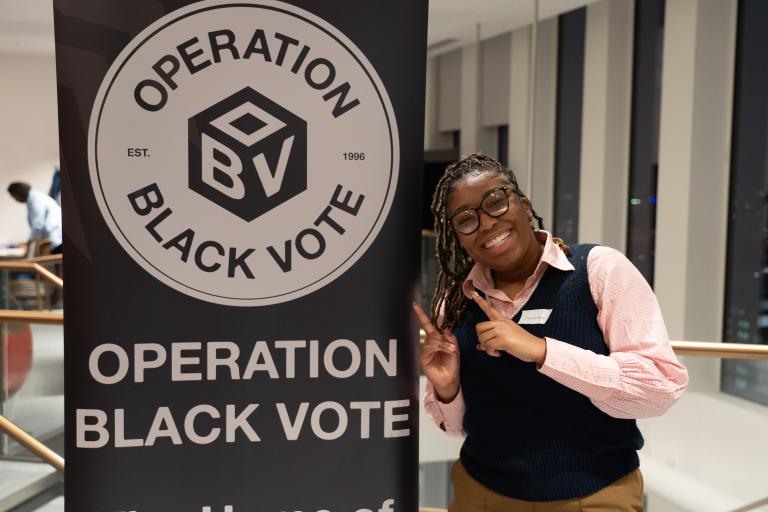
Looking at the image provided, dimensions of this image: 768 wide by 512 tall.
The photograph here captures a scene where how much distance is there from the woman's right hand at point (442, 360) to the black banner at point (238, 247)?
8 centimetres

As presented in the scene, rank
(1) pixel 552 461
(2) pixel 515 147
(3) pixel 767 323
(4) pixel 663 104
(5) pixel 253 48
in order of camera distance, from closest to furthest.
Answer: (5) pixel 253 48, (1) pixel 552 461, (3) pixel 767 323, (4) pixel 663 104, (2) pixel 515 147

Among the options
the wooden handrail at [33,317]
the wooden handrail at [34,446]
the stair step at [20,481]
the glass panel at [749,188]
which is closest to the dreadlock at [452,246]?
the wooden handrail at [33,317]

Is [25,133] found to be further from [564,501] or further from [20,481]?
[564,501]

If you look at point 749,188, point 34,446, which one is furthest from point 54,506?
point 749,188

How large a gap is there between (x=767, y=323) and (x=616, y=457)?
521 cm

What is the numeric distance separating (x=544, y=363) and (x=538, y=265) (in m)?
0.21

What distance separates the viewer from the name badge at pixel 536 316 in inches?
53.7

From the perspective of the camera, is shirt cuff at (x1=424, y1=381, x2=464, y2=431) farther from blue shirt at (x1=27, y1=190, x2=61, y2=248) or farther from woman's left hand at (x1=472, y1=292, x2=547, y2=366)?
blue shirt at (x1=27, y1=190, x2=61, y2=248)

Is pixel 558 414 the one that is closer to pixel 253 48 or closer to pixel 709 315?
pixel 253 48

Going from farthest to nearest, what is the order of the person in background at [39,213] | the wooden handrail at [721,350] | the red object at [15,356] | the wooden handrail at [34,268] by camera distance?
1. the person in background at [39,213]
2. the wooden handrail at [34,268]
3. the red object at [15,356]
4. the wooden handrail at [721,350]

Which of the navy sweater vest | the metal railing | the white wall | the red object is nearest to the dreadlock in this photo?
the navy sweater vest

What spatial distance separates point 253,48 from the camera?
1.23m

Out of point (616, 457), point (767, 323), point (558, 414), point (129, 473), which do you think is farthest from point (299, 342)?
point (767, 323)

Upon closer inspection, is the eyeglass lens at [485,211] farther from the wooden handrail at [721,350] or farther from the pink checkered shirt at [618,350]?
the wooden handrail at [721,350]
